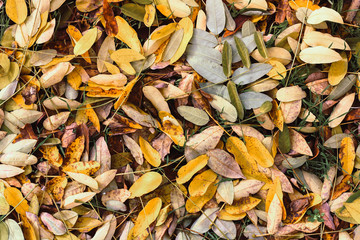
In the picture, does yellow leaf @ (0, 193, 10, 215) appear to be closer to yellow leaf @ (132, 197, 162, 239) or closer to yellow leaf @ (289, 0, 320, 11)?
yellow leaf @ (132, 197, 162, 239)

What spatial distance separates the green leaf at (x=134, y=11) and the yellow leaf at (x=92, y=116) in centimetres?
24

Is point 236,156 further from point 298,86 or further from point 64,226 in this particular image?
point 64,226

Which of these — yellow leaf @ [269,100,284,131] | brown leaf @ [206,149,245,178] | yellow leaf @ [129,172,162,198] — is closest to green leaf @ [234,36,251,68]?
yellow leaf @ [269,100,284,131]

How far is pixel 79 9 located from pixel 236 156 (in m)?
0.52

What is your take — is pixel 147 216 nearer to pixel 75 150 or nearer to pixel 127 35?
pixel 75 150

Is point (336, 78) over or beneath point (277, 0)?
beneath

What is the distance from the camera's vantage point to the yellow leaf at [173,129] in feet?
2.83

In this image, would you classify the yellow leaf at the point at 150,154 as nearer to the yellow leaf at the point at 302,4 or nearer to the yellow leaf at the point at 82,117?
the yellow leaf at the point at 82,117

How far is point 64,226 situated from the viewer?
0.86 m

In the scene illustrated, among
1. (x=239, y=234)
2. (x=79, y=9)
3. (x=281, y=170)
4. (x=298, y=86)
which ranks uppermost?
(x=79, y=9)

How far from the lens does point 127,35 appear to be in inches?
34.5

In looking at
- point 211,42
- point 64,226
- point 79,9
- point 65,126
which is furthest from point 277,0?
A: point 64,226

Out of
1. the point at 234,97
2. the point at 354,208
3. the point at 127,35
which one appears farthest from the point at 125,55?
the point at 354,208

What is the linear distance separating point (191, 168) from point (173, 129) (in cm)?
10
